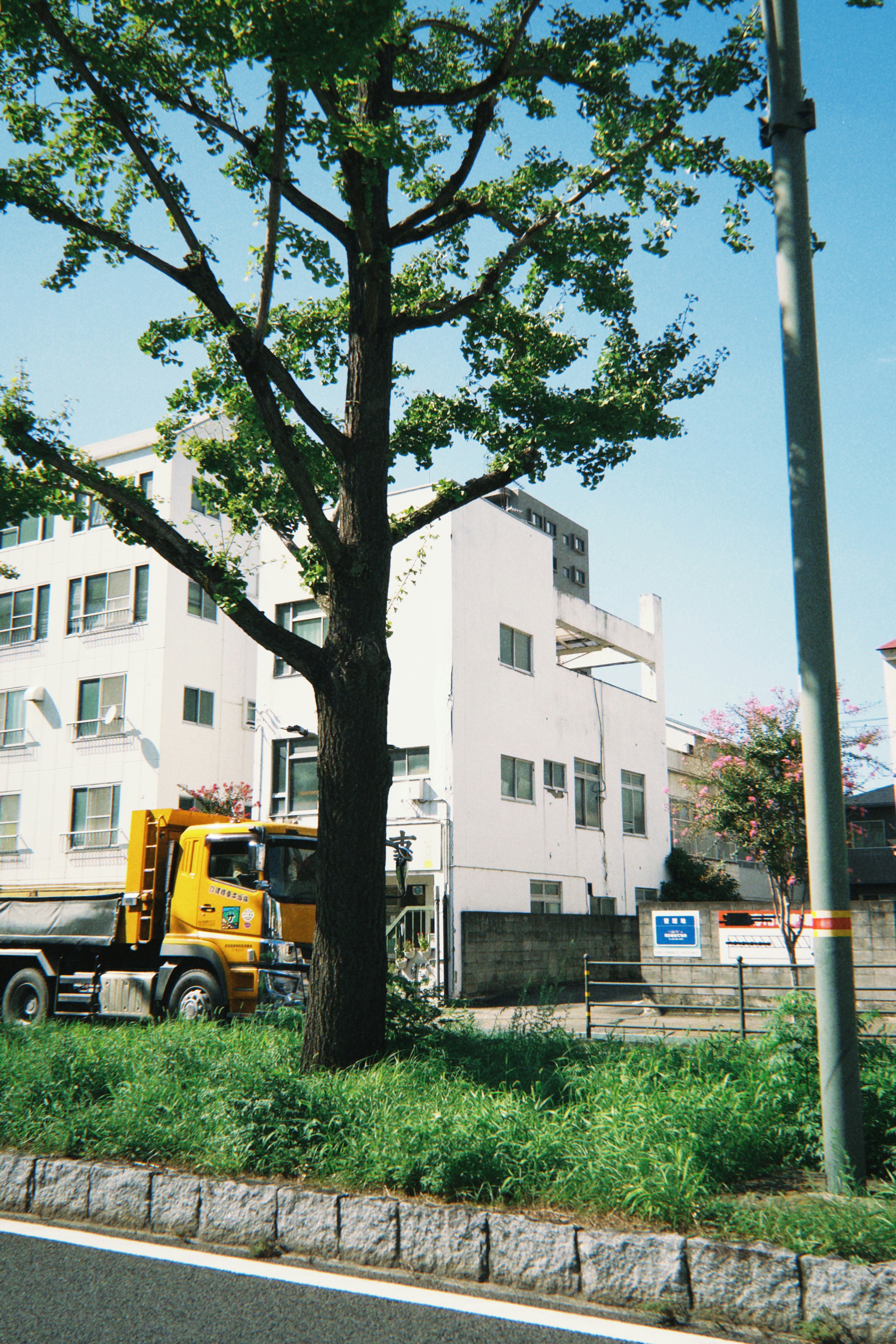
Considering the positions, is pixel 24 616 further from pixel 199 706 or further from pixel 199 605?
pixel 199 706

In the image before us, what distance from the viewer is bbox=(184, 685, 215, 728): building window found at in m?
30.9

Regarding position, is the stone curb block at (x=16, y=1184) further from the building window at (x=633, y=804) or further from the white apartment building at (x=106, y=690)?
the building window at (x=633, y=804)

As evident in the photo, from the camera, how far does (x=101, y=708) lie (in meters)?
31.1

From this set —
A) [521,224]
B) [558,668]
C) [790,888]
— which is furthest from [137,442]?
[521,224]

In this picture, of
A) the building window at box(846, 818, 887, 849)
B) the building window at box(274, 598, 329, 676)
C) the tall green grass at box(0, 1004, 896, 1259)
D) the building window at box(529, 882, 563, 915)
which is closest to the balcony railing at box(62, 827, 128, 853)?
the building window at box(274, 598, 329, 676)

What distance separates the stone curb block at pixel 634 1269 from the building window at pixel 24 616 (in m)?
31.3

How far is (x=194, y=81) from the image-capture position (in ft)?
26.2

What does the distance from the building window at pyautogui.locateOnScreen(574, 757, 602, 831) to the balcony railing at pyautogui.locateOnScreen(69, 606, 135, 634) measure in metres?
13.0

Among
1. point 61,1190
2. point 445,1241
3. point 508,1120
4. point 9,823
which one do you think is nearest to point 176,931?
point 61,1190

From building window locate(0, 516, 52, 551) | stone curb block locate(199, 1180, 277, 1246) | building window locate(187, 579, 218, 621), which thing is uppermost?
building window locate(0, 516, 52, 551)

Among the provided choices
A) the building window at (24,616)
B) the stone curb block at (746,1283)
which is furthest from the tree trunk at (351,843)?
the building window at (24,616)

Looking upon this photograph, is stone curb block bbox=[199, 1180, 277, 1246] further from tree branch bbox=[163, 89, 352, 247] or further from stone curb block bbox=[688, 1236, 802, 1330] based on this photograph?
tree branch bbox=[163, 89, 352, 247]

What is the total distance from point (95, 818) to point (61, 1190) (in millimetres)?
26143

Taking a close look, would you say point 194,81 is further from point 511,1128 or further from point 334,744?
point 511,1128
